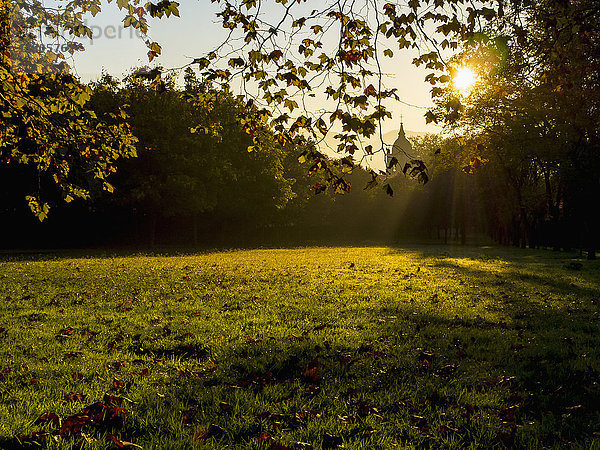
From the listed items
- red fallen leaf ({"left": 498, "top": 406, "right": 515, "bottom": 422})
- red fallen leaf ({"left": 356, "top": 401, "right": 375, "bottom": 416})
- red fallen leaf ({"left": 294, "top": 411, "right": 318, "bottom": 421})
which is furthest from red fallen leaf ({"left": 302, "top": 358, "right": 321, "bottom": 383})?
red fallen leaf ({"left": 498, "top": 406, "right": 515, "bottom": 422})

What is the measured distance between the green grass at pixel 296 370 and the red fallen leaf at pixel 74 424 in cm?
2

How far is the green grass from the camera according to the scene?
458 centimetres

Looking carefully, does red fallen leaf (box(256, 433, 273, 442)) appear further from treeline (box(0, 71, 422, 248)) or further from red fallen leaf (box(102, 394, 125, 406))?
treeline (box(0, 71, 422, 248))

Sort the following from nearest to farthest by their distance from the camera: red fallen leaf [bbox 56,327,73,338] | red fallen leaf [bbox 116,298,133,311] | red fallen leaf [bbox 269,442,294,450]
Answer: red fallen leaf [bbox 269,442,294,450], red fallen leaf [bbox 56,327,73,338], red fallen leaf [bbox 116,298,133,311]

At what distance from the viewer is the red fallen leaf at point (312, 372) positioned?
20.0ft

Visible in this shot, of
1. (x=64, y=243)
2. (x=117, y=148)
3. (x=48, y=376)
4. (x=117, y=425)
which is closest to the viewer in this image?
(x=117, y=425)

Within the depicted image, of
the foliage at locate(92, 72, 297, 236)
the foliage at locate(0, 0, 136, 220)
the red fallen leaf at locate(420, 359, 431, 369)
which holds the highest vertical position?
the foliage at locate(92, 72, 297, 236)

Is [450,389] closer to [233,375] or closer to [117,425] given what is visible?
[233,375]

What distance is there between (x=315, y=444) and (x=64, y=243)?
54.4 metres

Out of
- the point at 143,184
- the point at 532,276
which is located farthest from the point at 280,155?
the point at 532,276

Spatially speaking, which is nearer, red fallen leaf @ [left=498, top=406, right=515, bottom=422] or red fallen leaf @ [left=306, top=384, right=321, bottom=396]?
red fallen leaf @ [left=498, top=406, right=515, bottom=422]

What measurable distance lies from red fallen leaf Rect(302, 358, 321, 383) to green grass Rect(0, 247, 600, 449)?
31mm

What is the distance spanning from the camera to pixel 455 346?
796 cm

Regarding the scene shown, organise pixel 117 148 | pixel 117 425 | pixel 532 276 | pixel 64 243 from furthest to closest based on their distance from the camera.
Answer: pixel 64 243 → pixel 532 276 → pixel 117 148 → pixel 117 425
